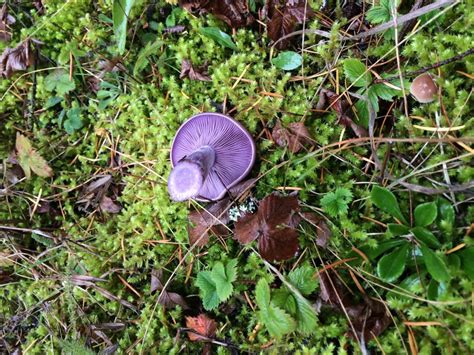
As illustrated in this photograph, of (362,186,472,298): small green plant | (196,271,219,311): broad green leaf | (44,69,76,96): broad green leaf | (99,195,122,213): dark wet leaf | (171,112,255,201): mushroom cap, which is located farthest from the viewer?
(44,69,76,96): broad green leaf

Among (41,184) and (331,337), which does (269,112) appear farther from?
(41,184)

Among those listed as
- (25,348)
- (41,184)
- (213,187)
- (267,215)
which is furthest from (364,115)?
(25,348)

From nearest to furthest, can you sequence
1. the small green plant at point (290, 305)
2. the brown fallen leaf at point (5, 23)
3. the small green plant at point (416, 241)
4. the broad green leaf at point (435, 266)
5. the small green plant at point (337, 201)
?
the broad green leaf at point (435, 266) < the small green plant at point (416, 241) < the small green plant at point (290, 305) < the small green plant at point (337, 201) < the brown fallen leaf at point (5, 23)

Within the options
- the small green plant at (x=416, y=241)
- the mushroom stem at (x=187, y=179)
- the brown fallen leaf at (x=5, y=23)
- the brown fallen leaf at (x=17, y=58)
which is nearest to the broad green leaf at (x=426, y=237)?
the small green plant at (x=416, y=241)

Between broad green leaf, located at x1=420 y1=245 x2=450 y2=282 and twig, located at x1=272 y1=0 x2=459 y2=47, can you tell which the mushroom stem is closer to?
twig, located at x1=272 y1=0 x2=459 y2=47

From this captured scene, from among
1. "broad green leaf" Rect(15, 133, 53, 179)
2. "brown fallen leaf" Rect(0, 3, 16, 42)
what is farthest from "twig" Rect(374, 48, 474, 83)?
"brown fallen leaf" Rect(0, 3, 16, 42)

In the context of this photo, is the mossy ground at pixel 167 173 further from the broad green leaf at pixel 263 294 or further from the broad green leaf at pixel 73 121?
the broad green leaf at pixel 263 294
